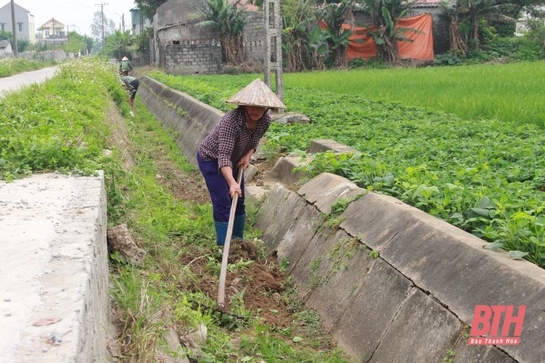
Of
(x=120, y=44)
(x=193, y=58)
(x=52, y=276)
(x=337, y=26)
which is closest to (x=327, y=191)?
(x=52, y=276)

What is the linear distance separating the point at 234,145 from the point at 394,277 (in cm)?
200

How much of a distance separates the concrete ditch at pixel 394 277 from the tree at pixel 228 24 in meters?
24.9

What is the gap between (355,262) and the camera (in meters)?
4.13

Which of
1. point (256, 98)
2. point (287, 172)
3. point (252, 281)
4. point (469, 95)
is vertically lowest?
point (252, 281)

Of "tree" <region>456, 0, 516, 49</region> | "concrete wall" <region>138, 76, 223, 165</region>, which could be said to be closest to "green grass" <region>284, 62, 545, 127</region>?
"concrete wall" <region>138, 76, 223, 165</region>

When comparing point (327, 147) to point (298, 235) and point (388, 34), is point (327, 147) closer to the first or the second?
point (298, 235)

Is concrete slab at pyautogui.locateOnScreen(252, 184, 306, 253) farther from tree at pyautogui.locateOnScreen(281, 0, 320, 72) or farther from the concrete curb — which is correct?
tree at pyautogui.locateOnScreen(281, 0, 320, 72)

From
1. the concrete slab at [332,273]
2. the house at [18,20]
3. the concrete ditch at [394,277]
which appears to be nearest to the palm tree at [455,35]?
the concrete ditch at [394,277]

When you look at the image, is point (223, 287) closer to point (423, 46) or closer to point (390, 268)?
point (390, 268)

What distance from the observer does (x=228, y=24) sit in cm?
2970

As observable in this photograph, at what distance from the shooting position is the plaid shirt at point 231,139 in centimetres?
503

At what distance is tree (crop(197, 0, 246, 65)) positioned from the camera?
96.3 feet

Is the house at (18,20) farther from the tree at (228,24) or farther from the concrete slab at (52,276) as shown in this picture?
the concrete slab at (52,276)

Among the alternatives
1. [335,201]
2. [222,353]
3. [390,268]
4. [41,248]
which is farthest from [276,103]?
[41,248]
